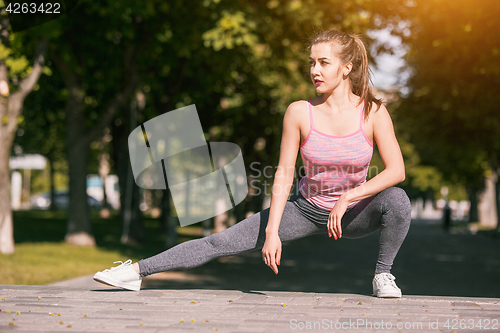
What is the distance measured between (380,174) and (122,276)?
1.89m

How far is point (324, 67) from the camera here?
13.6ft

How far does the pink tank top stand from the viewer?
4.10m

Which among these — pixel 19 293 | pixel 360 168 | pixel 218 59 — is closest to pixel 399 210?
pixel 360 168

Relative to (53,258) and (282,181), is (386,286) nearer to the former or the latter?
(282,181)

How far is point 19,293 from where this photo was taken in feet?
15.0

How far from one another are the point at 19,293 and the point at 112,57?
11.9m

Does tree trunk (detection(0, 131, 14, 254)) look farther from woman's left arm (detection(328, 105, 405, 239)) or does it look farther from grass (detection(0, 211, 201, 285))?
woman's left arm (detection(328, 105, 405, 239))

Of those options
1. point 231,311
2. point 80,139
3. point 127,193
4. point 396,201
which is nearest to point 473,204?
point 127,193

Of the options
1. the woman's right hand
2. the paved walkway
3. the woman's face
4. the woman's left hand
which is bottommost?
the paved walkway

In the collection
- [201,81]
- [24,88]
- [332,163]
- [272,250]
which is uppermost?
[201,81]

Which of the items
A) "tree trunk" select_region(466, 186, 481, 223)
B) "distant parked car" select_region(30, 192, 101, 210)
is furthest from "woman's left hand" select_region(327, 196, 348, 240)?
"distant parked car" select_region(30, 192, 101, 210)

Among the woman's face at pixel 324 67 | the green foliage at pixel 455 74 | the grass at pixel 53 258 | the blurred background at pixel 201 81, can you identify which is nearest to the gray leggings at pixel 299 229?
the woman's face at pixel 324 67

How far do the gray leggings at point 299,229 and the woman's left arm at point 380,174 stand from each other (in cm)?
14

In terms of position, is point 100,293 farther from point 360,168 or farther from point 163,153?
point 163,153
